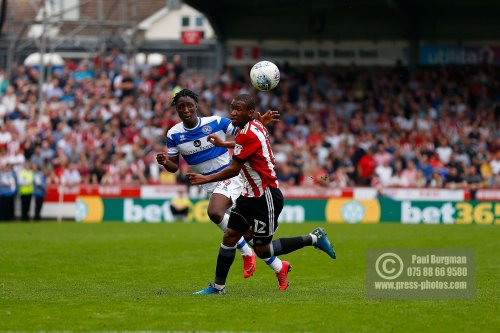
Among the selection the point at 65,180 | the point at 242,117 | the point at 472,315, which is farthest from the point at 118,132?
the point at 472,315

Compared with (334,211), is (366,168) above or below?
above

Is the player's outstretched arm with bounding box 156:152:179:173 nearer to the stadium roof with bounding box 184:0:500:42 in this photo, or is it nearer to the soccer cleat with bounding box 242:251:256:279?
the soccer cleat with bounding box 242:251:256:279

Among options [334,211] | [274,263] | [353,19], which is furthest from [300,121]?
[274,263]

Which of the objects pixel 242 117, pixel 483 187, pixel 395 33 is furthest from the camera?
pixel 395 33

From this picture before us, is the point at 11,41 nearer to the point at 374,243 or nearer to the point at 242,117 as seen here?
the point at 374,243

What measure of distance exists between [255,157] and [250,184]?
35cm

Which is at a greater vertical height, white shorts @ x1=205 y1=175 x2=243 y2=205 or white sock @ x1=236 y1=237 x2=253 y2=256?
white shorts @ x1=205 y1=175 x2=243 y2=205

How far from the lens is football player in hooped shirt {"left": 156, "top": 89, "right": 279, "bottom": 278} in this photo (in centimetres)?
1335

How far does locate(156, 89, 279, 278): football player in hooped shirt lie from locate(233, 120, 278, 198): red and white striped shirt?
120 centimetres

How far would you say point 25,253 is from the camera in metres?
18.8

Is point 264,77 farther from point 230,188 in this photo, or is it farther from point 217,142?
point 230,188

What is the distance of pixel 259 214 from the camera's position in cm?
1220

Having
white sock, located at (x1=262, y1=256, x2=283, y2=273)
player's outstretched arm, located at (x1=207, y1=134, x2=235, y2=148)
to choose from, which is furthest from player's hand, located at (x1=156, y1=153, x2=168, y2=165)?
white sock, located at (x1=262, y1=256, x2=283, y2=273)

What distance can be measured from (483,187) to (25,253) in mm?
14281
